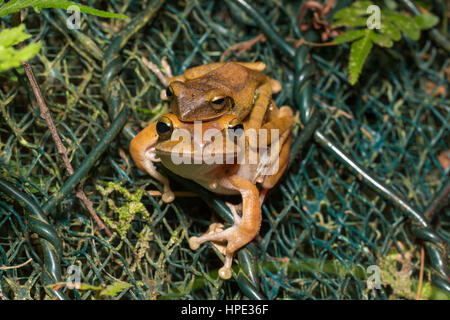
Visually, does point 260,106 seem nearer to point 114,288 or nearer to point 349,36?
point 349,36

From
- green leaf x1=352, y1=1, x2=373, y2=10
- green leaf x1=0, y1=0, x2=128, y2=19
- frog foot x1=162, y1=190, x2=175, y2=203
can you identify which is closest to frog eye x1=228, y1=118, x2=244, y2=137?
frog foot x1=162, y1=190, x2=175, y2=203

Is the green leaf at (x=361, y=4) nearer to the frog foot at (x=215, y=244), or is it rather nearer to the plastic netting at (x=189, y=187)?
the plastic netting at (x=189, y=187)

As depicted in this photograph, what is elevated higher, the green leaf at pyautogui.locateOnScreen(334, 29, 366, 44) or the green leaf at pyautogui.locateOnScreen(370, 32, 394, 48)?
the green leaf at pyautogui.locateOnScreen(334, 29, 366, 44)

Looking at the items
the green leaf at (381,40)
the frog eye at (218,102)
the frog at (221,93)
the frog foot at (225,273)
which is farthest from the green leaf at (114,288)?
the green leaf at (381,40)

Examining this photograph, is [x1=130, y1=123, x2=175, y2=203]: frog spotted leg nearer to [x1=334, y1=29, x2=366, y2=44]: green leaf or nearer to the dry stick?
the dry stick

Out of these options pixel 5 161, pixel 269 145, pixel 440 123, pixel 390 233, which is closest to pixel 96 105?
pixel 5 161
